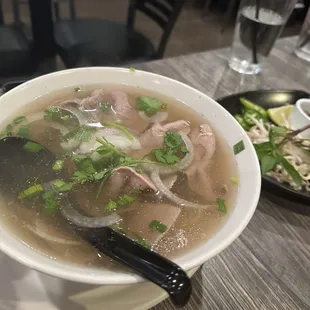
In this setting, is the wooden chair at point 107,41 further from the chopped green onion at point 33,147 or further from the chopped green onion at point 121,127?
the chopped green onion at point 33,147

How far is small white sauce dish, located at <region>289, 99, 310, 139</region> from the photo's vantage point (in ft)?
4.82

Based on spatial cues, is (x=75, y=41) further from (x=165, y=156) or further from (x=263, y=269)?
(x=263, y=269)

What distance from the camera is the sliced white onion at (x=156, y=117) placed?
3.78 ft

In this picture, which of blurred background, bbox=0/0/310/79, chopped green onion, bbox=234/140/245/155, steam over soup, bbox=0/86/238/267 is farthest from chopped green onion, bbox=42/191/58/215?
blurred background, bbox=0/0/310/79

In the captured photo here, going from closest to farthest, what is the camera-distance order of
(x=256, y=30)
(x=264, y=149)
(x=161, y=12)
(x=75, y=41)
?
(x=264, y=149)
(x=256, y=30)
(x=75, y=41)
(x=161, y=12)

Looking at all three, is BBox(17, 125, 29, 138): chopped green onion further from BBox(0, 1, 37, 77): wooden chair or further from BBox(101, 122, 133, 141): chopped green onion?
BBox(0, 1, 37, 77): wooden chair

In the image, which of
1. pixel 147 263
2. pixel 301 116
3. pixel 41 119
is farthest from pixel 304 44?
pixel 147 263

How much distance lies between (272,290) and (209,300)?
0.58 ft

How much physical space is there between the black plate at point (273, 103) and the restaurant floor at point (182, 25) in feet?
8.15

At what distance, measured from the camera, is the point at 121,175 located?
889 mm

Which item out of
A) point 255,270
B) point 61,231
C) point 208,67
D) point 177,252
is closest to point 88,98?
point 61,231

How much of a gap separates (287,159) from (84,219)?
86 centimetres

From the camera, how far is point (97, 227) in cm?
76

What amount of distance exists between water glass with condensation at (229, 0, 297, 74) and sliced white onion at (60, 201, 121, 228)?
4.46 feet
